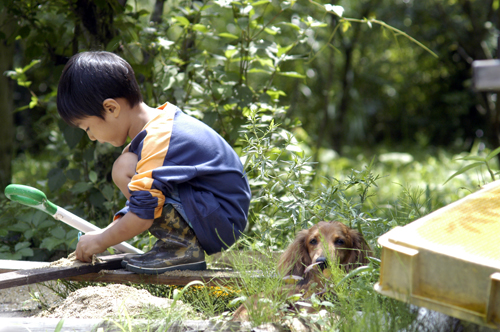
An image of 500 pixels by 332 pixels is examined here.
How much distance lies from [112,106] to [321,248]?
112 centimetres

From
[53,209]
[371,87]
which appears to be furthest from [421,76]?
[53,209]

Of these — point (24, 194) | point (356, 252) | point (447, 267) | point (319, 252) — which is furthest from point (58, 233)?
point (447, 267)

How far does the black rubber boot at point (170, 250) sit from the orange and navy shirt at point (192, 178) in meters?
0.05

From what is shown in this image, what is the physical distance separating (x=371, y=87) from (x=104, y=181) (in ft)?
29.5

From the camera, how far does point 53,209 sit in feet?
7.34

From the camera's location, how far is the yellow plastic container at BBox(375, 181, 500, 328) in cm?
120

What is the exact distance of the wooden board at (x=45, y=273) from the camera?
6.26 ft

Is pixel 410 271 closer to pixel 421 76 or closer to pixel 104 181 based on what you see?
pixel 104 181

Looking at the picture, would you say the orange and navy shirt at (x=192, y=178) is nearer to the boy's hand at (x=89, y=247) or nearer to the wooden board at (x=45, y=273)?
the boy's hand at (x=89, y=247)

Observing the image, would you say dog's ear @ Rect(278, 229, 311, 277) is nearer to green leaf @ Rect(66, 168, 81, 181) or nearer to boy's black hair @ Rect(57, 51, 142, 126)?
boy's black hair @ Rect(57, 51, 142, 126)

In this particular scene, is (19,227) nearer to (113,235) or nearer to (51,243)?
(51,243)

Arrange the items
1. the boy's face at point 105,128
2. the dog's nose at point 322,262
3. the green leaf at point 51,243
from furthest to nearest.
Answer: the green leaf at point 51,243 → the boy's face at point 105,128 → the dog's nose at point 322,262

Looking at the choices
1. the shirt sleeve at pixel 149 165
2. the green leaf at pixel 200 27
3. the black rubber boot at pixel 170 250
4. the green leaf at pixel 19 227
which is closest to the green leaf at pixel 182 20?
the green leaf at pixel 200 27

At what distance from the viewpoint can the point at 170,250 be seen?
2182 mm
